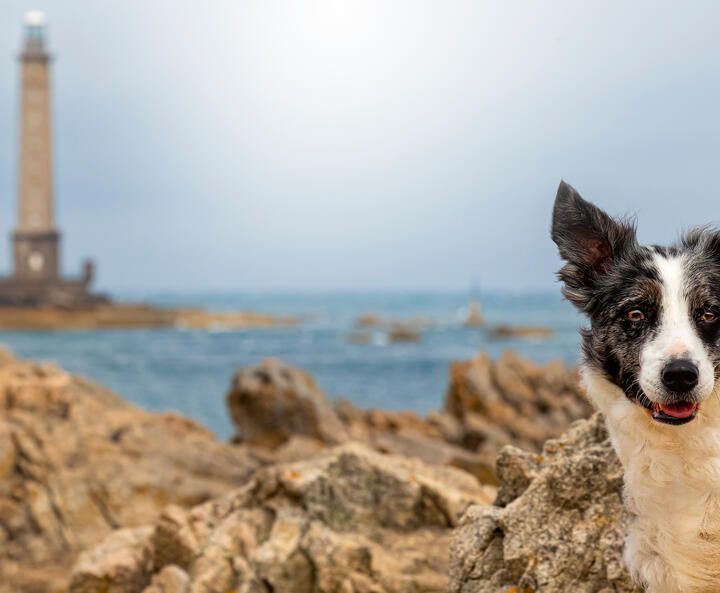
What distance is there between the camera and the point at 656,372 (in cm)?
320

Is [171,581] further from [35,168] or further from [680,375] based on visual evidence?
[35,168]

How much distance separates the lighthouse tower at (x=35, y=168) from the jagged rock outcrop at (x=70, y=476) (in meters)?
47.4

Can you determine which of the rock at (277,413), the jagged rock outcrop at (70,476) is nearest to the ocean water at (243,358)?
the rock at (277,413)

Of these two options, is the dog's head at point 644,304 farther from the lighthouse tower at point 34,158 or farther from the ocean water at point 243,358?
the lighthouse tower at point 34,158

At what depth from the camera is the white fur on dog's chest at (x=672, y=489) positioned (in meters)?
3.34

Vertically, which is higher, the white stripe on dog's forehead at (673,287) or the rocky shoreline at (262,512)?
the white stripe on dog's forehead at (673,287)

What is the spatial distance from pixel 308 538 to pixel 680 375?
3.04m

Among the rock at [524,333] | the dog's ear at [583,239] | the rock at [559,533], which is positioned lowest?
the rock at [524,333]

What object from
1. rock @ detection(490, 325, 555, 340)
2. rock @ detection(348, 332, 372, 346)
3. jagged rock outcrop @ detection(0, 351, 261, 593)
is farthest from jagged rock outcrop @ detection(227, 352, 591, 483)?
rock @ detection(490, 325, 555, 340)

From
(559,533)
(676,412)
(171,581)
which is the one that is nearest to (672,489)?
(676,412)

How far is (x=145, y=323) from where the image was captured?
230ft

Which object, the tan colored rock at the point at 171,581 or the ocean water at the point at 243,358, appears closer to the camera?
the tan colored rock at the point at 171,581

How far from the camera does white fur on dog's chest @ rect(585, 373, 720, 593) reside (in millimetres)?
3336

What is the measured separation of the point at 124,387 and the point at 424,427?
17515 millimetres
